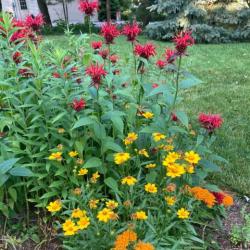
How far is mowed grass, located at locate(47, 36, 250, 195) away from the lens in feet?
Result: 12.0

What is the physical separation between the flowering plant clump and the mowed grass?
0.70 metres

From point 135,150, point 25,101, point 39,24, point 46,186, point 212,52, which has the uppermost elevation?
point 39,24

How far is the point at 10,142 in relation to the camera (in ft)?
8.91

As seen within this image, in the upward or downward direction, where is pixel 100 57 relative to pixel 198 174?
upward

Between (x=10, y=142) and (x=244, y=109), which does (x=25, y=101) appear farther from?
(x=244, y=109)

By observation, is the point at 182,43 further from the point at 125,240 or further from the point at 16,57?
the point at 16,57

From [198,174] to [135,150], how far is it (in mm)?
493

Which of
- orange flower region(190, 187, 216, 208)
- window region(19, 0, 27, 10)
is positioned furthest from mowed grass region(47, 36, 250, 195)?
window region(19, 0, 27, 10)

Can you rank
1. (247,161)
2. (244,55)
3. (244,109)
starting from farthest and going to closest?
(244,55)
(244,109)
(247,161)

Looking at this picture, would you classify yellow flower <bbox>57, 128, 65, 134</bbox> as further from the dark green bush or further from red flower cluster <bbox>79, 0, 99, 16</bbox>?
the dark green bush

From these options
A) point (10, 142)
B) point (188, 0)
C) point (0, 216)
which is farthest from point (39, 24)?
point (188, 0)

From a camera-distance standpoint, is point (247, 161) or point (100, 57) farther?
point (247, 161)

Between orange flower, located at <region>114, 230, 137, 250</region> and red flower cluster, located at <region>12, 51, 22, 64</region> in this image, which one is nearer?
orange flower, located at <region>114, 230, 137, 250</region>

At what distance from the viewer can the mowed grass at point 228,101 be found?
365 cm
